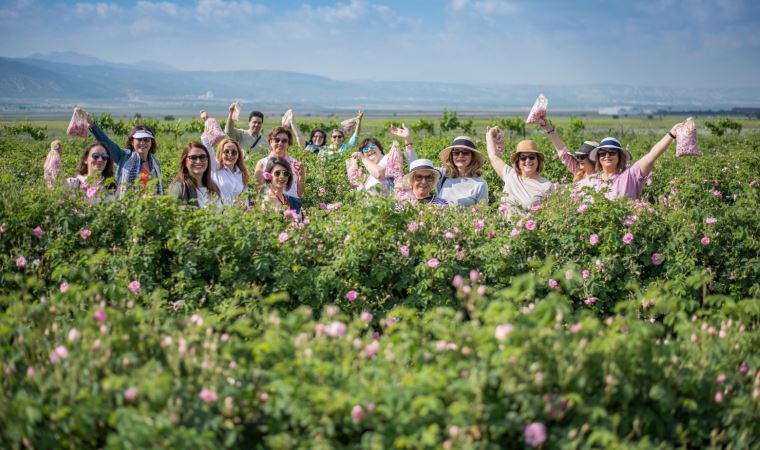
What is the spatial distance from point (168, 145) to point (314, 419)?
1861 centimetres

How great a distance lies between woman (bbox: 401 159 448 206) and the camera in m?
6.61

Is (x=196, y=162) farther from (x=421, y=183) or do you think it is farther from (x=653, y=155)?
(x=653, y=155)

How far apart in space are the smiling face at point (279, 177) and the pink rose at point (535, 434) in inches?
195

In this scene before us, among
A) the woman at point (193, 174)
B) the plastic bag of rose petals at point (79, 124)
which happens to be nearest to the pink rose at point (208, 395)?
the woman at point (193, 174)

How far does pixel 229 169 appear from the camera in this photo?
7.04 m

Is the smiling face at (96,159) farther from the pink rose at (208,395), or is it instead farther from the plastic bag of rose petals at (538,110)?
the pink rose at (208,395)

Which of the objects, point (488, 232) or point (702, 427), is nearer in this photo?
point (702, 427)

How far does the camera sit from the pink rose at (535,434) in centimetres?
226

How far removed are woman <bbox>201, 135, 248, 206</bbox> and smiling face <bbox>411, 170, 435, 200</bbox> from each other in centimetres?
182

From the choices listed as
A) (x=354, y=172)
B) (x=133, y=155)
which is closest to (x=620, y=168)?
(x=354, y=172)

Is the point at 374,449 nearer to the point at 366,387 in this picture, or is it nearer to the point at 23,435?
the point at 366,387

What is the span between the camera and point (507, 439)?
2586 millimetres

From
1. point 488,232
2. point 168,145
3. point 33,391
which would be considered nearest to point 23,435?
point 33,391

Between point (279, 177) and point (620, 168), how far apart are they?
372 cm
